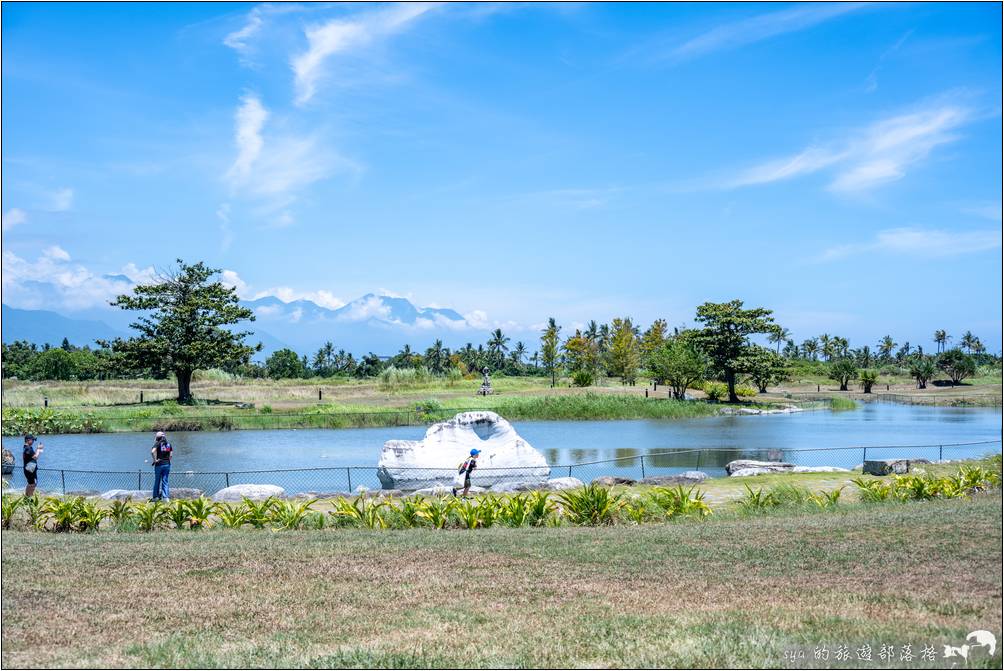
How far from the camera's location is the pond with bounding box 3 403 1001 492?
Answer: 87.6 ft

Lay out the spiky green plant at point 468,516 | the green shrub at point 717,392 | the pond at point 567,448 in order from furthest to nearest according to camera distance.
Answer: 1. the green shrub at point 717,392
2. the pond at point 567,448
3. the spiky green plant at point 468,516

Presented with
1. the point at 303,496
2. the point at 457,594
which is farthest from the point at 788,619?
the point at 303,496

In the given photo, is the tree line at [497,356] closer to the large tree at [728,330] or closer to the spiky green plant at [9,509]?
the large tree at [728,330]

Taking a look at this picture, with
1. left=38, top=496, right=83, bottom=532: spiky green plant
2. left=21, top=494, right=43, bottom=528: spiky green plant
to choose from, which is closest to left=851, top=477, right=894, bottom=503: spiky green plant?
left=38, top=496, right=83, bottom=532: spiky green plant

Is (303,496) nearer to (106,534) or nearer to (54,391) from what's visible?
(106,534)

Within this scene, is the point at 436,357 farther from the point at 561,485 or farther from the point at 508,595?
the point at 508,595

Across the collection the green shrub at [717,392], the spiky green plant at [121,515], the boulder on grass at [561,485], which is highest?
the green shrub at [717,392]

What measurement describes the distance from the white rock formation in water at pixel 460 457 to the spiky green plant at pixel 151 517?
24.9ft

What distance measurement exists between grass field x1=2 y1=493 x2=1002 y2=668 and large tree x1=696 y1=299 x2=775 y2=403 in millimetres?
57608

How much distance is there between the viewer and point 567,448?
36.0 meters

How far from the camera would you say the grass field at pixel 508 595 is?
6.88 m

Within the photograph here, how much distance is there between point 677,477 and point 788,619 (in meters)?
13.9

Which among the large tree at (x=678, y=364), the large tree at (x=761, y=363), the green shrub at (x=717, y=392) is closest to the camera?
the large tree at (x=761, y=363)

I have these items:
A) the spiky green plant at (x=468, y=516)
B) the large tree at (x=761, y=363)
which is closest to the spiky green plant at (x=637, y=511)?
the spiky green plant at (x=468, y=516)
